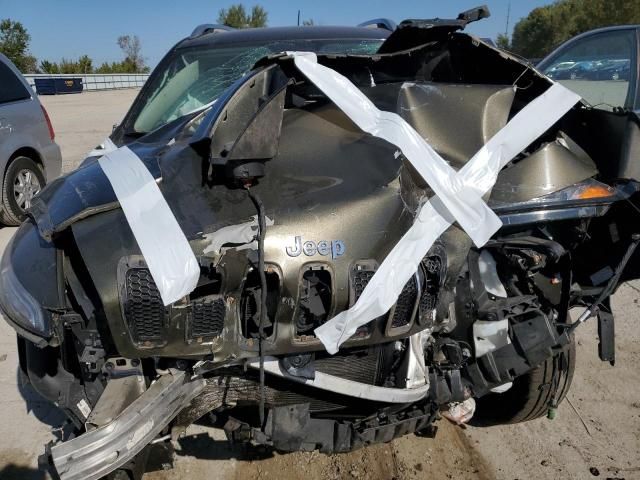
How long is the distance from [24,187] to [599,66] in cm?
641

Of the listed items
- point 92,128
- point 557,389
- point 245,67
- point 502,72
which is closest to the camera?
point 502,72

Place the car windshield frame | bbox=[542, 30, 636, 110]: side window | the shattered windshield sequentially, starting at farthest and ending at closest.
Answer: bbox=[542, 30, 636, 110]: side window, the car windshield frame, the shattered windshield

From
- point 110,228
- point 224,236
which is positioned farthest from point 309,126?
point 110,228

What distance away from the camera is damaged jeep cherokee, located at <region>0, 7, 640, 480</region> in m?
1.79

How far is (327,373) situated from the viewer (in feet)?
7.09

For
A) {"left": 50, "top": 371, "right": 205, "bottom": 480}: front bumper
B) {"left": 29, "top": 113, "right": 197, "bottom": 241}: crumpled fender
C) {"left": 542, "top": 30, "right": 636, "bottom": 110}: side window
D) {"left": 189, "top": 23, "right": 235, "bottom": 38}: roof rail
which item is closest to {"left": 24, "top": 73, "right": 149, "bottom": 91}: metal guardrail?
{"left": 189, "top": 23, "right": 235, "bottom": 38}: roof rail

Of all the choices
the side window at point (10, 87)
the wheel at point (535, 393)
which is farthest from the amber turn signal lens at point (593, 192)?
the side window at point (10, 87)

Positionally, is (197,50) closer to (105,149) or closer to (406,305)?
(105,149)

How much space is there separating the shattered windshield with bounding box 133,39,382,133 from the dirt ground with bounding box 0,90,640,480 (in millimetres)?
1918

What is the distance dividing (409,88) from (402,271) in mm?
862

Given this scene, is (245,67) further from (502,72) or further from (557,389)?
(557,389)

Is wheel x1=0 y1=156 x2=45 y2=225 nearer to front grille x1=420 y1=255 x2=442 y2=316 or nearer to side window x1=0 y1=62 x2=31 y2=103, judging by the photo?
side window x1=0 y1=62 x2=31 y2=103

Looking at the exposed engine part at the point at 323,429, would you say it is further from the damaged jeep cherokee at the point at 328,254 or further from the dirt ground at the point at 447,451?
the dirt ground at the point at 447,451

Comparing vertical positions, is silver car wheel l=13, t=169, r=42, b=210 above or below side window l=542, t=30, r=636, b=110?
below
